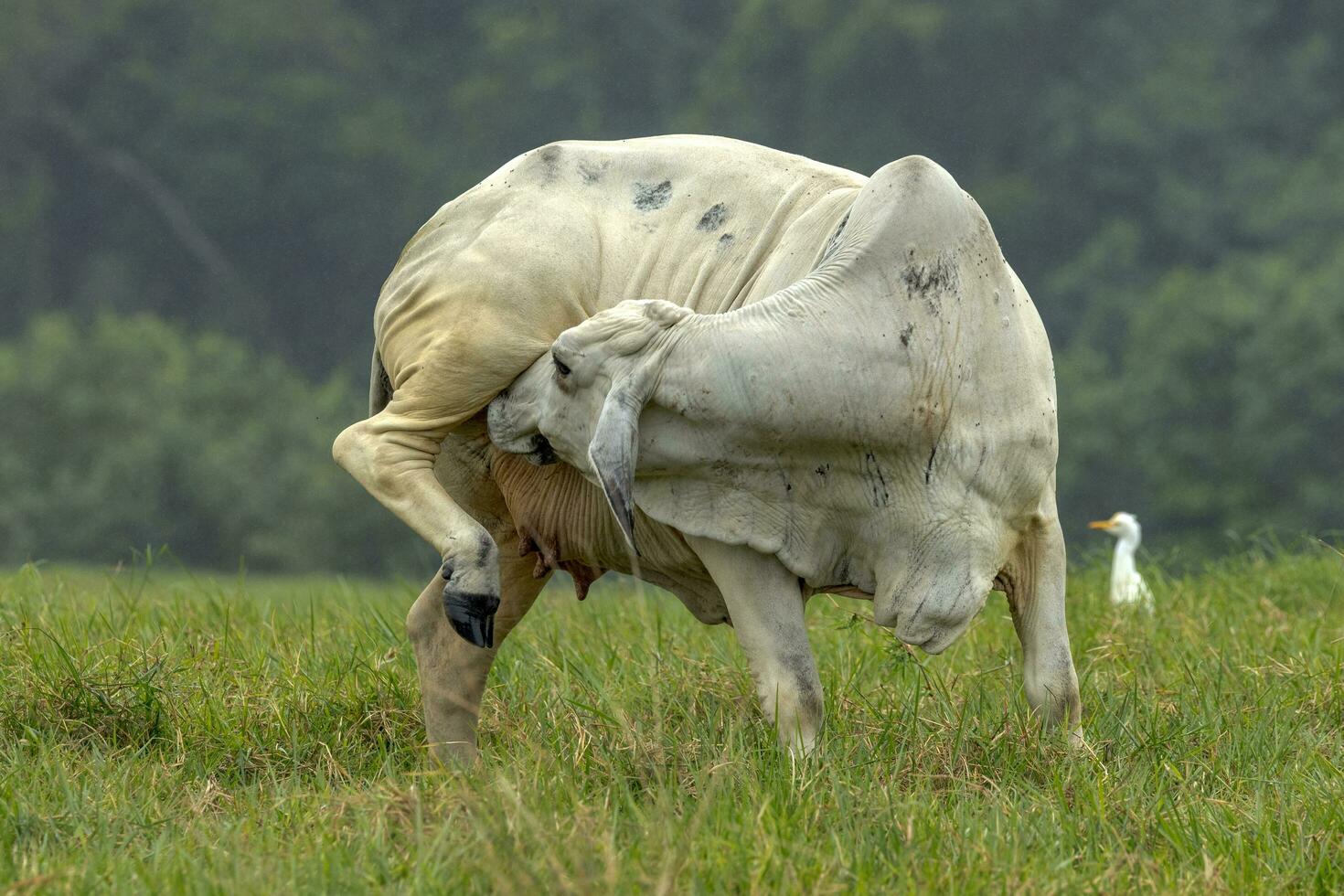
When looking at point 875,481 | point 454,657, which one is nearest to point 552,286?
point 875,481

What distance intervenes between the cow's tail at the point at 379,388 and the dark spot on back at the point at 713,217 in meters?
0.94

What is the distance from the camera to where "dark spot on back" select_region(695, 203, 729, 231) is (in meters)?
4.14

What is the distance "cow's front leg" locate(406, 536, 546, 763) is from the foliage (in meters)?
23.2

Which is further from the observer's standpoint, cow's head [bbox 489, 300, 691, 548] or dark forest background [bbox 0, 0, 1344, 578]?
dark forest background [bbox 0, 0, 1344, 578]

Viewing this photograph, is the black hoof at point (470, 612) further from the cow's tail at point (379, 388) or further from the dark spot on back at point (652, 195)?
the dark spot on back at point (652, 195)

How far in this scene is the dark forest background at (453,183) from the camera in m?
28.0

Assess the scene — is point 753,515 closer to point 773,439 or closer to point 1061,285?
point 773,439

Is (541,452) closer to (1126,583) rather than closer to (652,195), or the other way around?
(652,195)

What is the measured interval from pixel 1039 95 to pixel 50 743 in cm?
2982

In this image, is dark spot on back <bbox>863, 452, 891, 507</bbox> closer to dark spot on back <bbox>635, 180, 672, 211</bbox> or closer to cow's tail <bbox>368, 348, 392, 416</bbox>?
dark spot on back <bbox>635, 180, 672, 211</bbox>

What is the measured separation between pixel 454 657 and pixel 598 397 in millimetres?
1088

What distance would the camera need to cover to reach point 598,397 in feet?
12.4

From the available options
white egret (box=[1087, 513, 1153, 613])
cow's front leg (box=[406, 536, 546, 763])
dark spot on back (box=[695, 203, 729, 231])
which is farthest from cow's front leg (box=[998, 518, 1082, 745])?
white egret (box=[1087, 513, 1153, 613])

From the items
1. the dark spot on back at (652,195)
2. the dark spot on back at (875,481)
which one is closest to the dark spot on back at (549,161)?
the dark spot on back at (652,195)
